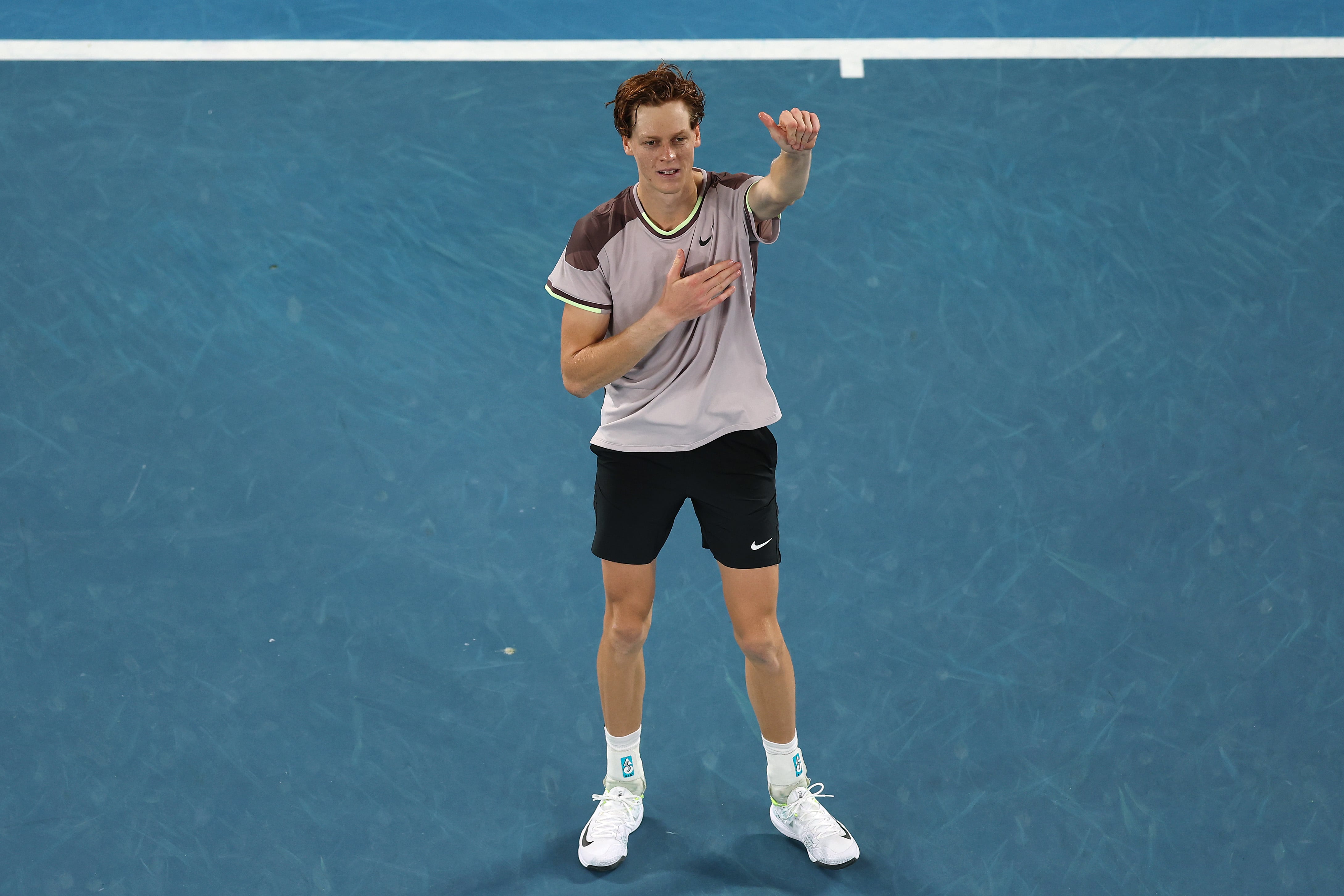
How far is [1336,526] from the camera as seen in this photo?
3.44 meters

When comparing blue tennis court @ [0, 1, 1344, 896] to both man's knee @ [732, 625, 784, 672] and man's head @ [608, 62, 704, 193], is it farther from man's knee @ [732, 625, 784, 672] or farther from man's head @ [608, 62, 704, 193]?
man's head @ [608, 62, 704, 193]

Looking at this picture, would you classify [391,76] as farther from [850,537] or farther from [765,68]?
[850,537]

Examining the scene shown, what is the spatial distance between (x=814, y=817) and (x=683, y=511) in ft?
3.86

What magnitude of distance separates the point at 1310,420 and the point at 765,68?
7.73ft

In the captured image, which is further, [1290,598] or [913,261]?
[913,261]

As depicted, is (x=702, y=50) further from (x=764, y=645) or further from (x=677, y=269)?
(x=764, y=645)

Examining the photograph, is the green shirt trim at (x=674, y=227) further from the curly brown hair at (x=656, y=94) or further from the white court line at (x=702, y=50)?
the white court line at (x=702, y=50)

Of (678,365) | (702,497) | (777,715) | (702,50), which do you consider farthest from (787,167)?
(702,50)

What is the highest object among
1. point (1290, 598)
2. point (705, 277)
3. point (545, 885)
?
point (705, 277)

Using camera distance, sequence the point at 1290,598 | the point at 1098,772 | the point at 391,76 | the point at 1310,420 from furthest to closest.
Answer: the point at 391,76, the point at 1310,420, the point at 1290,598, the point at 1098,772

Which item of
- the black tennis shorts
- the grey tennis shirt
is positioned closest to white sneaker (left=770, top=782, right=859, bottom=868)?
the black tennis shorts

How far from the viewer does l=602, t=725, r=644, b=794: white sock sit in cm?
285

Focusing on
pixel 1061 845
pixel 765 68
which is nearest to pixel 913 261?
pixel 765 68

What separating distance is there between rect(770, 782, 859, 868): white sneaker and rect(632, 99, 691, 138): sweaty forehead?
68.0 inches
